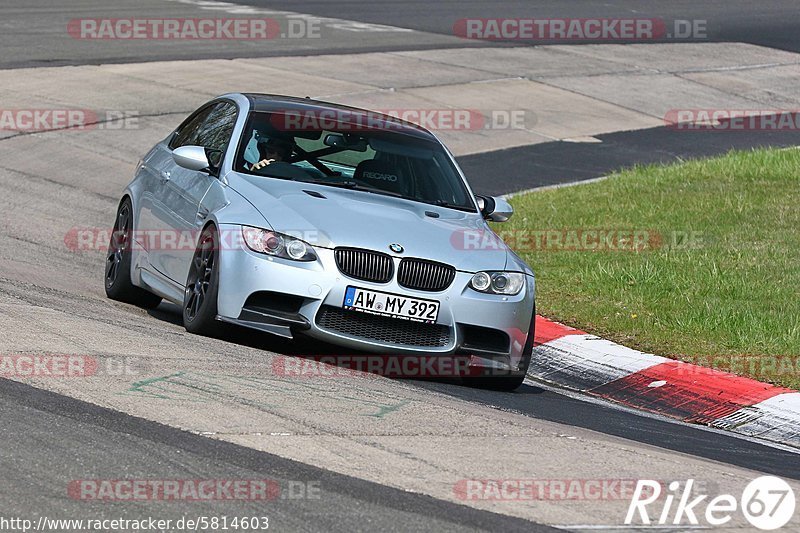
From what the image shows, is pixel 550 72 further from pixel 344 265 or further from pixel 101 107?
pixel 344 265

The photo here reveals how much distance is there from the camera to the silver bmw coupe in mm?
8125

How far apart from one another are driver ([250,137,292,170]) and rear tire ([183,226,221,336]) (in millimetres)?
772

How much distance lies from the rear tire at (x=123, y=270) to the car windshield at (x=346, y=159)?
133 centimetres

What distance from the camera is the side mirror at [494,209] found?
9578 millimetres

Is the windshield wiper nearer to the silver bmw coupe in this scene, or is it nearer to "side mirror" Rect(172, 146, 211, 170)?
the silver bmw coupe

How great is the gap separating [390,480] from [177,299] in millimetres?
3712

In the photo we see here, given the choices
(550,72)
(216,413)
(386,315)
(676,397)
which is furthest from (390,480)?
(550,72)

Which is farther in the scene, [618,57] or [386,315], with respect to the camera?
[618,57]

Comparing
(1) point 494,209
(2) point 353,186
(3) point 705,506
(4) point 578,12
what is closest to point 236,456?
(3) point 705,506

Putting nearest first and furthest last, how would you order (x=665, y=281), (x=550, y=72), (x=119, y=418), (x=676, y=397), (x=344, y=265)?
(x=119, y=418) → (x=344, y=265) → (x=676, y=397) → (x=665, y=281) → (x=550, y=72)

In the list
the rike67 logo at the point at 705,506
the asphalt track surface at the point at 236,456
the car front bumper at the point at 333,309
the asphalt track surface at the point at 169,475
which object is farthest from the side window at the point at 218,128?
the rike67 logo at the point at 705,506

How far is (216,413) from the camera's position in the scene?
6.39m

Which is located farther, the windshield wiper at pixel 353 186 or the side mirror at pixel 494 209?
the side mirror at pixel 494 209

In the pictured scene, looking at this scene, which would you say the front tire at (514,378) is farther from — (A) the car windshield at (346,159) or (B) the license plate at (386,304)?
(A) the car windshield at (346,159)
